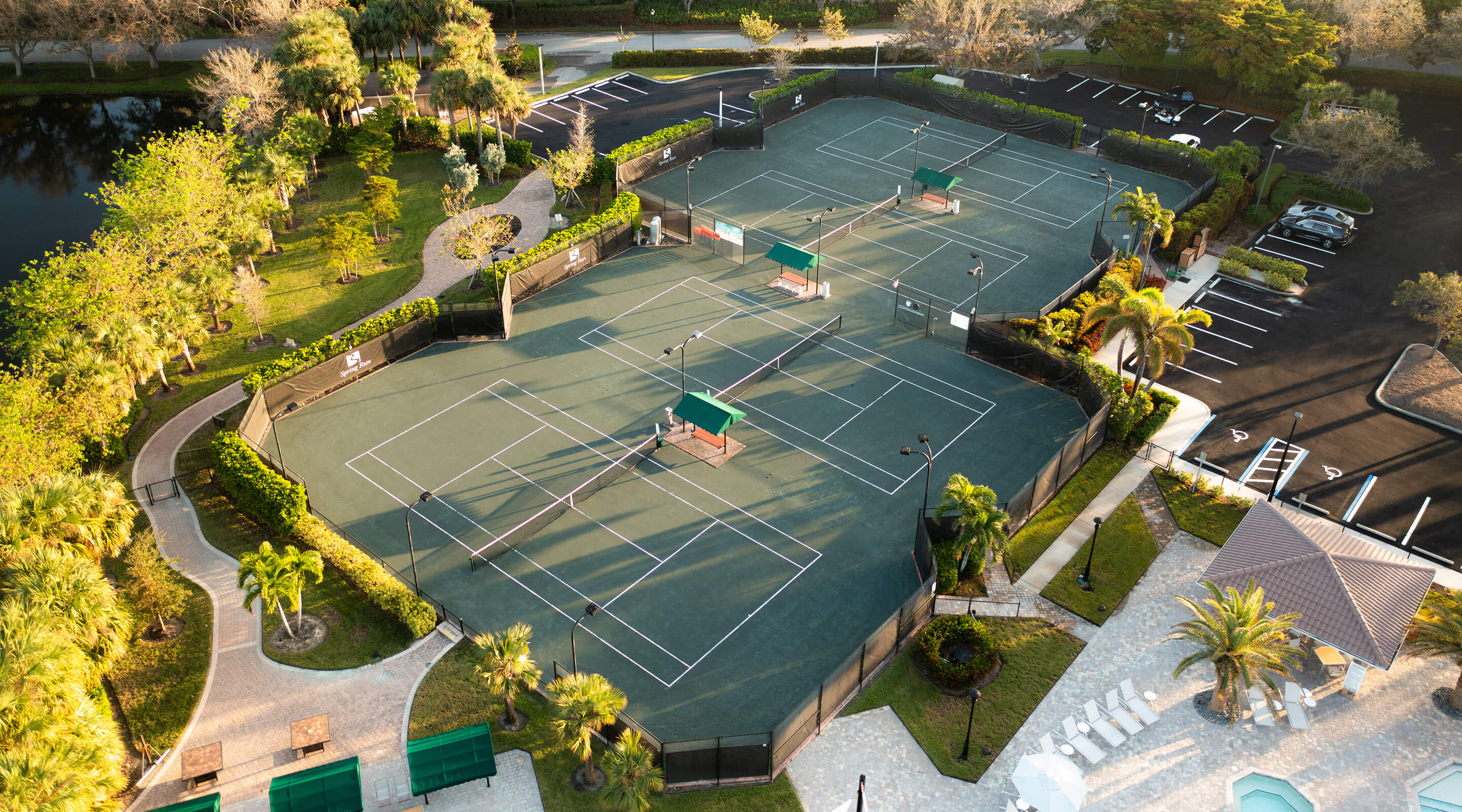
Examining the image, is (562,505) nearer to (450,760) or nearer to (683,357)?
(683,357)

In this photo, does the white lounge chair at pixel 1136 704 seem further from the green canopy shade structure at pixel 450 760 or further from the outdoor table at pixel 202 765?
the outdoor table at pixel 202 765

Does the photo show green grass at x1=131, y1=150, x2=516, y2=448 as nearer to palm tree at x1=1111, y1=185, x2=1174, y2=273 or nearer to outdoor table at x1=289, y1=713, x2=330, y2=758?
outdoor table at x1=289, y1=713, x2=330, y2=758

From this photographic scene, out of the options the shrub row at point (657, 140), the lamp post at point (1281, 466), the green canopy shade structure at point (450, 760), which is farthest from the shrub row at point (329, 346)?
the lamp post at point (1281, 466)

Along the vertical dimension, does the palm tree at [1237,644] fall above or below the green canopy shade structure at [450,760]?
above

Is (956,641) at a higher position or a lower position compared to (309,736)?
higher

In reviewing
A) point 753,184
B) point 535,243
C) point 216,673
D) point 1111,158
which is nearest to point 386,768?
point 216,673

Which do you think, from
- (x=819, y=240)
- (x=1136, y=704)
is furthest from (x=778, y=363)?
(x=1136, y=704)
